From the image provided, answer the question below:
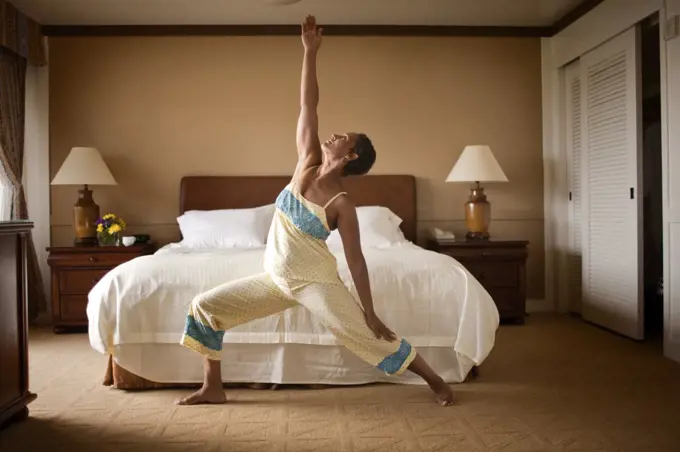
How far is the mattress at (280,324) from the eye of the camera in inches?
125

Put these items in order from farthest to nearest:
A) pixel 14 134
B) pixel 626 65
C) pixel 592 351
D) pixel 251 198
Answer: pixel 251 198 < pixel 14 134 < pixel 626 65 < pixel 592 351

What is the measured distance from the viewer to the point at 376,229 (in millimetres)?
4844

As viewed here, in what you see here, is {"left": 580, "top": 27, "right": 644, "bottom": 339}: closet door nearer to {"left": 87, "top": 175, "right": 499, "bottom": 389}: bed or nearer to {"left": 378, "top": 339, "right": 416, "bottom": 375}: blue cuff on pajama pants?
{"left": 87, "top": 175, "right": 499, "bottom": 389}: bed

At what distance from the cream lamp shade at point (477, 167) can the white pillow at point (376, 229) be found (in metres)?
0.64

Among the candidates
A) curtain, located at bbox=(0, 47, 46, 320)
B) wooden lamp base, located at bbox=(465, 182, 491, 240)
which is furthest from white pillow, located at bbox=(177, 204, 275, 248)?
wooden lamp base, located at bbox=(465, 182, 491, 240)

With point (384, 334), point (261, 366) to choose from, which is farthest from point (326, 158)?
point (261, 366)

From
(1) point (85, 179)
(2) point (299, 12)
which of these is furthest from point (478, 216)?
(1) point (85, 179)

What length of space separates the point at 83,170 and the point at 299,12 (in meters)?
2.20

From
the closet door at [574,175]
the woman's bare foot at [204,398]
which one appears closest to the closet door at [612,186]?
the closet door at [574,175]

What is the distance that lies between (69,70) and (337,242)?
288 centimetres

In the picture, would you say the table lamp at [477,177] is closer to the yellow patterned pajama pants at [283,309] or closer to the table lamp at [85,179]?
the yellow patterned pajama pants at [283,309]

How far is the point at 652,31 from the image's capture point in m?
4.54

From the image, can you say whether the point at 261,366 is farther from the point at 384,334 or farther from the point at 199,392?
the point at 384,334

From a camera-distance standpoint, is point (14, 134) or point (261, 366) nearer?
point (261, 366)
